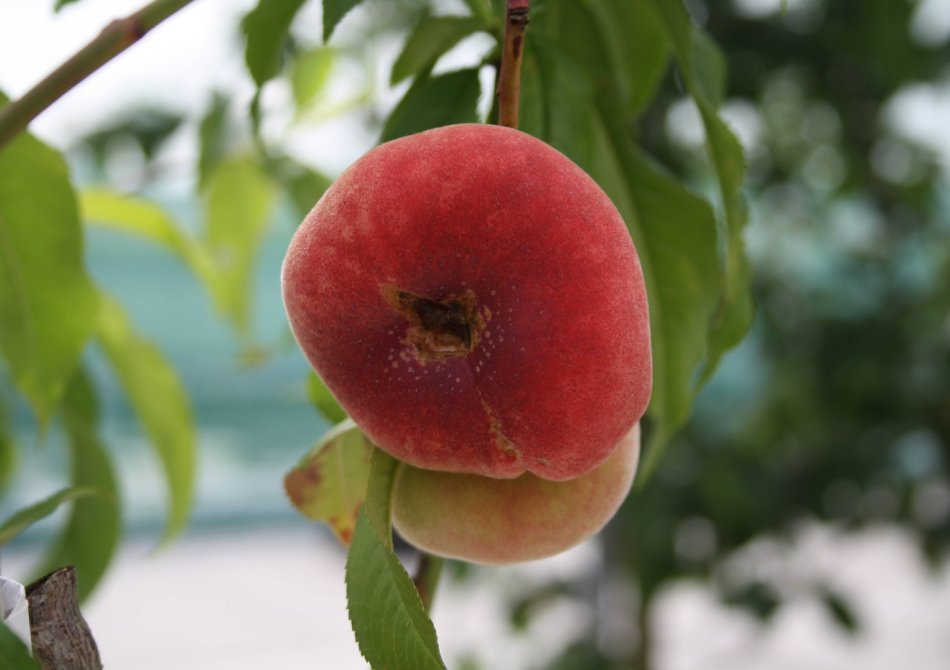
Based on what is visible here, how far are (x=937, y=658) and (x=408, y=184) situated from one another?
115 inches

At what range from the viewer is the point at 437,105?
1.19 feet

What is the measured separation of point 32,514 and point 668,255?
0.90 feet

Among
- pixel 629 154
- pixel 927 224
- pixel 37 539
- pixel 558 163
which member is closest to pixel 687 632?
pixel 927 224

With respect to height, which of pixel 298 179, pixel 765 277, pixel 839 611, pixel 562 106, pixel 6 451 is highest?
pixel 562 106

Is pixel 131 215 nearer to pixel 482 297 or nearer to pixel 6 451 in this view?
pixel 6 451

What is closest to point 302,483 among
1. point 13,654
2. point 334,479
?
point 334,479

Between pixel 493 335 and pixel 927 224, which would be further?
pixel 927 224

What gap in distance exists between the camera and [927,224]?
1.27 metres

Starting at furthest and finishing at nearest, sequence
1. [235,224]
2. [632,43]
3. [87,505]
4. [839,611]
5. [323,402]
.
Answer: [839,611]
[235,224]
[87,505]
[632,43]
[323,402]

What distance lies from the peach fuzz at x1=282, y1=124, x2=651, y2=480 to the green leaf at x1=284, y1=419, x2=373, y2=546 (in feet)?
0.24

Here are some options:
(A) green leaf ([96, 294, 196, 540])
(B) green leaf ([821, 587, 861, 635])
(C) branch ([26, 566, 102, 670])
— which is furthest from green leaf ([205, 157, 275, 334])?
(B) green leaf ([821, 587, 861, 635])

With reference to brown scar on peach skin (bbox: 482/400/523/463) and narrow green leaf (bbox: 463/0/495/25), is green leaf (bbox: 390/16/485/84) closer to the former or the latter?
narrow green leaf (bbox: 463/0/495/25)

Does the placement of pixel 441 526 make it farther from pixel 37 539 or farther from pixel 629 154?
pixel 37 539

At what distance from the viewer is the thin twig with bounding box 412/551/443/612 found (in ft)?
1.12
